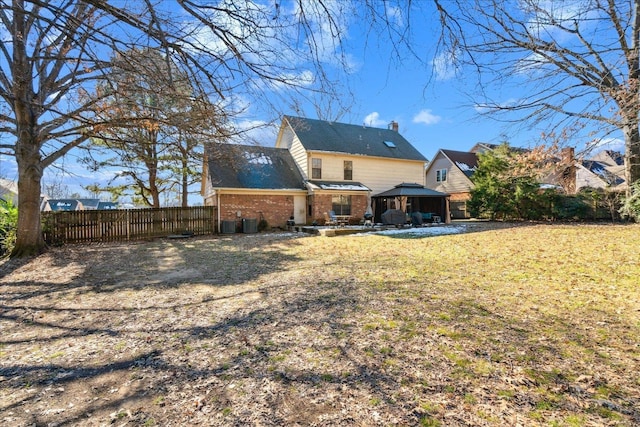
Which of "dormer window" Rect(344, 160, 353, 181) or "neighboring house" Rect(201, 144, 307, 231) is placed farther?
"dormer window" Rect(344, 160, 353, 181)

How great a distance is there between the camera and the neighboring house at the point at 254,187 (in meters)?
16.6

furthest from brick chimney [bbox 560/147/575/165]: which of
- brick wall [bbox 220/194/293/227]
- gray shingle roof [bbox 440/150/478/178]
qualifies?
gray shingle roof [bbox 440/150/478/178]

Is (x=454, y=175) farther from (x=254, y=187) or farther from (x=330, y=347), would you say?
(x=330, y=347)

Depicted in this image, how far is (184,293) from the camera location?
214 inches

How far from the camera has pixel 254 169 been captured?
61.4ft

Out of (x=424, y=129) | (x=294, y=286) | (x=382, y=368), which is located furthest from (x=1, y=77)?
(x=382, y=368)

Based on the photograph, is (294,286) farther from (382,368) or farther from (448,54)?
(448,54)

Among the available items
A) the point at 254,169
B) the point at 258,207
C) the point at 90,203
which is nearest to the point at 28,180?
the point at 258,207

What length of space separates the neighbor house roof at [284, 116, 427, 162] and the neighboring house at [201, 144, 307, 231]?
7.39ft

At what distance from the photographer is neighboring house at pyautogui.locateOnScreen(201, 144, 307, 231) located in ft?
54.3

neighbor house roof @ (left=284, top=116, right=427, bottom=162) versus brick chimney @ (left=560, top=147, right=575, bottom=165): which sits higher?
neighbor house roof @ (left=284, top=116, right=427, bottom=162)

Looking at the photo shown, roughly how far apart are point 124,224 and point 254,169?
7.47 meters

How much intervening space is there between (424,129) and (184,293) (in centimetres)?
500

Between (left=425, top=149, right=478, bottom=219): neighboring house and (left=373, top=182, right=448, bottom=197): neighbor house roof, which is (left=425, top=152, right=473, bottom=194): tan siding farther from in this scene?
(left=373, top=182, right=448, bottom=197): neighbor house roof
